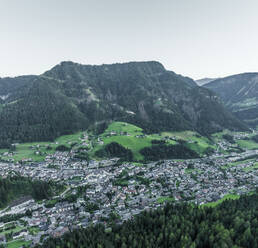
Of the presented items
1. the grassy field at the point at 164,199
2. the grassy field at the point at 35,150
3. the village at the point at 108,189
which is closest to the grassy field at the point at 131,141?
the village at the point at 108,189

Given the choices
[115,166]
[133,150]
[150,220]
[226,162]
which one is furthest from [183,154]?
[150,220]

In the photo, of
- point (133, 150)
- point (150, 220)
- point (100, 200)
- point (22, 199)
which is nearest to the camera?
point (150, 220)

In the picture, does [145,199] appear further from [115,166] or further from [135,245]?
[115,166]

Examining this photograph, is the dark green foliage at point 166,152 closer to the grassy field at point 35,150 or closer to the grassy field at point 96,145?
the grassy field at point 96,145

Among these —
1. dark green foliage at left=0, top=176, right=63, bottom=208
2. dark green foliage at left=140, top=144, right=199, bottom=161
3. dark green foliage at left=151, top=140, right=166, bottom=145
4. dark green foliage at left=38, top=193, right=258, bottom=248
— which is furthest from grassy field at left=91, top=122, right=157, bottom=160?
dark green foliage at left=38, top=193, right=258, bottom=248

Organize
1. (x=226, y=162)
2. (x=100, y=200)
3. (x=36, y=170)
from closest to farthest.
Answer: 1. (x=100, y=200)
2. (x=36, y=170)
3. (x=226, y=162)

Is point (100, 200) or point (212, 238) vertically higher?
point (212, 238)

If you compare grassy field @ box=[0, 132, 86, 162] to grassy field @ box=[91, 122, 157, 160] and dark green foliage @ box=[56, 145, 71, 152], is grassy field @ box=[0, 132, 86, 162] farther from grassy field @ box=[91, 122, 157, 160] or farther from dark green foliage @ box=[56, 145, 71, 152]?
grassy field @ box=[91, 122, 157, 160]
